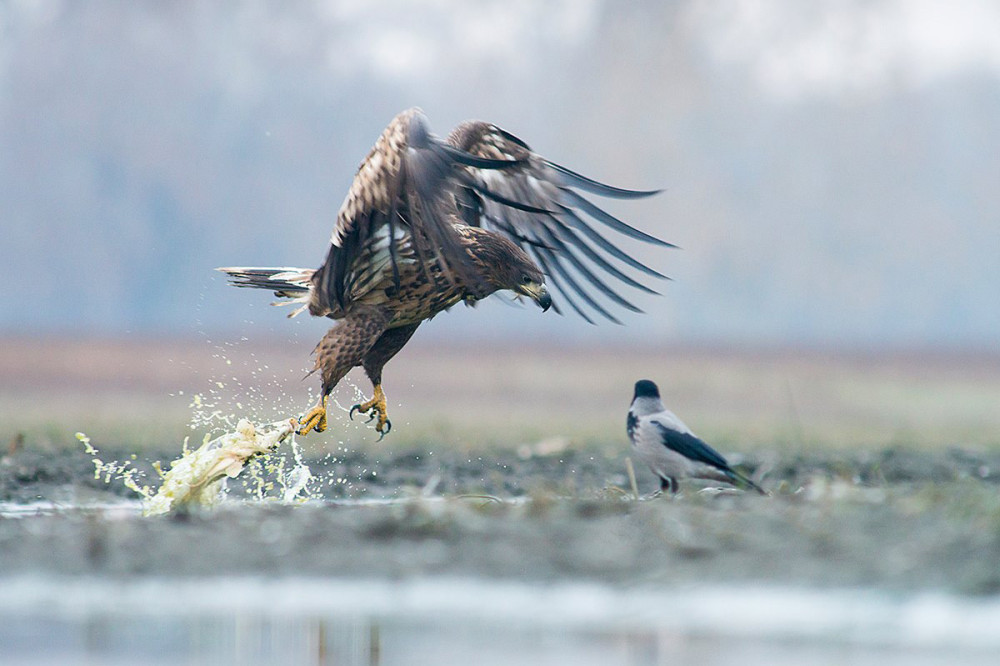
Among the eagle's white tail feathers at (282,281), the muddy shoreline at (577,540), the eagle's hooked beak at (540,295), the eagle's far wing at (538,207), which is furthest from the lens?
the eagle's far wing at (538,207)

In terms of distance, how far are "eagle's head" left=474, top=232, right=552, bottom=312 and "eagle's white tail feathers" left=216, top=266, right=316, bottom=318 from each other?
115cm

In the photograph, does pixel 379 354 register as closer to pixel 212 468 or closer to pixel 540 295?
pixel 540 295

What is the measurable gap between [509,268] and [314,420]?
1435 mm

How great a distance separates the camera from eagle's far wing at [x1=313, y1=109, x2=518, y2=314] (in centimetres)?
867

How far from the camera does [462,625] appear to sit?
5398 millimetres

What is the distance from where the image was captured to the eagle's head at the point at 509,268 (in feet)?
30.6

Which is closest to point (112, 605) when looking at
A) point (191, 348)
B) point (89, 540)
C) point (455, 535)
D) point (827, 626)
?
point (89, 540)

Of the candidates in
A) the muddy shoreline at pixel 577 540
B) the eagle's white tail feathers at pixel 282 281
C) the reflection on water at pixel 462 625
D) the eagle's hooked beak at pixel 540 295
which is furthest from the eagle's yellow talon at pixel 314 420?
the reflection on water at pixel 462 625

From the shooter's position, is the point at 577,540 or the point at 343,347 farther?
the point at 343,347

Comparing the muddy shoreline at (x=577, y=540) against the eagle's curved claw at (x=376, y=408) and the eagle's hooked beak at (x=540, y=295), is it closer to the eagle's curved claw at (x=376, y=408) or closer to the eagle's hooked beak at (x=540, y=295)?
the eagle's hooked beak at (x=540, y=295)

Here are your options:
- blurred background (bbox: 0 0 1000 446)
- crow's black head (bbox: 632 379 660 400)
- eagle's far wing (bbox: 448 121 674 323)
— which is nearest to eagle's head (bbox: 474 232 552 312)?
eagle's far wing (bbox: 448 121 674 323)

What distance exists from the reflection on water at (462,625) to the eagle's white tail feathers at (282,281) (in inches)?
155

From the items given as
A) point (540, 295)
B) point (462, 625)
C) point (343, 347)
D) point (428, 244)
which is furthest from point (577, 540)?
point (343, 347)

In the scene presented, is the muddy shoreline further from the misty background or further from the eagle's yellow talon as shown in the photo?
the misty background
